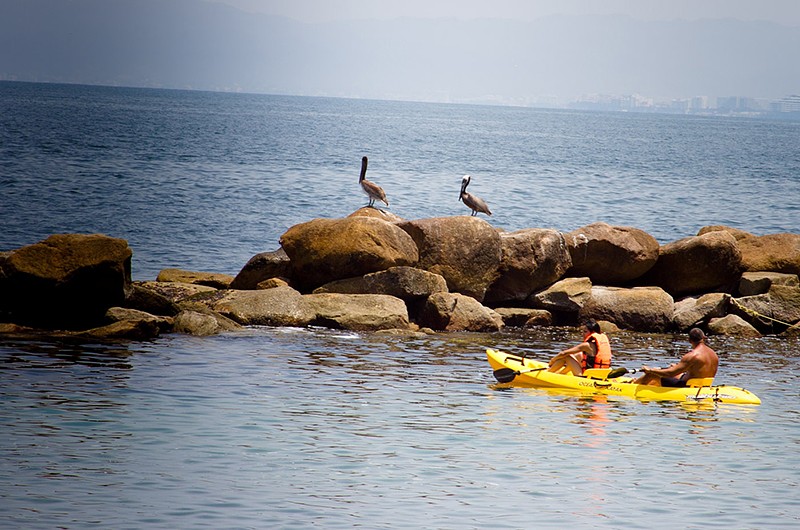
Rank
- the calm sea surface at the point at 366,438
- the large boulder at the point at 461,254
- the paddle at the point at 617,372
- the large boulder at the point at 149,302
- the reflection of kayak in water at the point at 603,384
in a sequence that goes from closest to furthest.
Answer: the calm sea surface at the point at 366,438, the reflection of kayak in water at the point at 603,384, the paddle at the point at 617,372, the large boulder at the point at 149,302, the large boulder at the point at 461,254

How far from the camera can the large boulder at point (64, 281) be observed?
19.0 m

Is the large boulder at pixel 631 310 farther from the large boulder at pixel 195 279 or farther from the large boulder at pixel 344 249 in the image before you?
the large boulder at pixel 195 279

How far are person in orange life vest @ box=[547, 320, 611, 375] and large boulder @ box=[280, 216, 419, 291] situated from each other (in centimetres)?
542

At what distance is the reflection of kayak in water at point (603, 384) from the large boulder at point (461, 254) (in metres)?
5.12

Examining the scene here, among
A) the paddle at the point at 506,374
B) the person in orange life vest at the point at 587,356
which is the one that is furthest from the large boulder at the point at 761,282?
the paddle at the point at 506,374

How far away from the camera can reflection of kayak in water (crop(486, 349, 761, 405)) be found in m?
16.5

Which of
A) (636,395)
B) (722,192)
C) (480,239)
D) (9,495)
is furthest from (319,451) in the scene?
(722,192)

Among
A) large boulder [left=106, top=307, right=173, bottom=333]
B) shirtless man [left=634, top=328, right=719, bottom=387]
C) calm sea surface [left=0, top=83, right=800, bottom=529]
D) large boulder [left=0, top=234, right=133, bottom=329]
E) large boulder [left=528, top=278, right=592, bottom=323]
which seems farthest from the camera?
large boulder [left=528, top=278, right=592, bottom=323]

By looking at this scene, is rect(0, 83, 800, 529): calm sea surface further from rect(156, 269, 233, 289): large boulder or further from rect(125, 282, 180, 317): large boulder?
rect(156, 269, 233, 289): large boulder

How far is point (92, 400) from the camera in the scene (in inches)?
584

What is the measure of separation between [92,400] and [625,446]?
287 inches

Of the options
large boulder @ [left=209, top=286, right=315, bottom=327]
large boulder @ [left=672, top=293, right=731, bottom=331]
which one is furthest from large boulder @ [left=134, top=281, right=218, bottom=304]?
large boulder @ [left=672, top=293, right=731, bottom=331]

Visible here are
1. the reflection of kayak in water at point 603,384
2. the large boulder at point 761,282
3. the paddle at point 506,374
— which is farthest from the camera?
the large boulder at point 761,282

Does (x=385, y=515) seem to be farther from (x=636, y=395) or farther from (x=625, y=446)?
(x=636, y=395)
